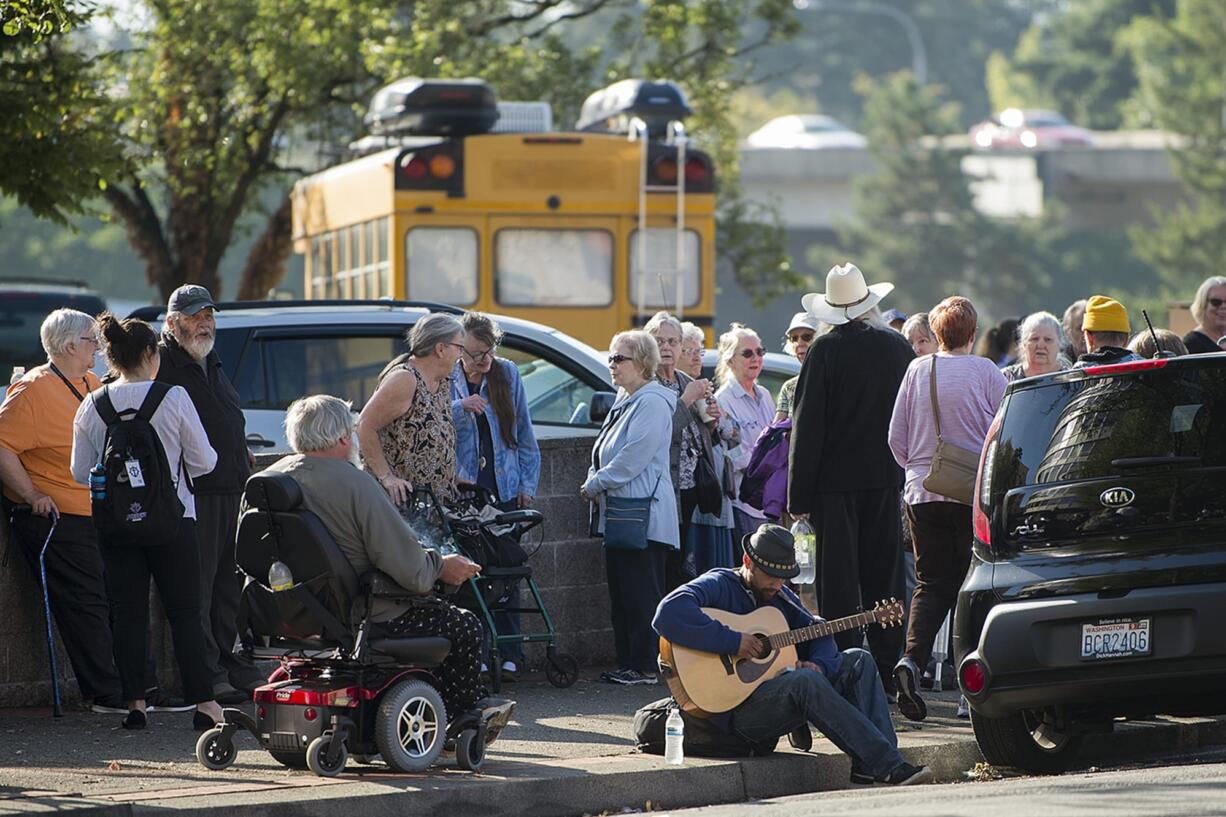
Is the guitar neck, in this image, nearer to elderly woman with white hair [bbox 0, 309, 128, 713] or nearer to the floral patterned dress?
the floral patterned dress

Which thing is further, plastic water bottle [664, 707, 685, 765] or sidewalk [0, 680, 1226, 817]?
plastic water bottle [664, 707, 685, 765]

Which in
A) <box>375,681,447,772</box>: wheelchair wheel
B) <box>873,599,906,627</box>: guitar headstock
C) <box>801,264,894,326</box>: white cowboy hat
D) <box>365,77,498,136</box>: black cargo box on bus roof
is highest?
<box>365,77,498,136</box>: black cargo box on bus roof

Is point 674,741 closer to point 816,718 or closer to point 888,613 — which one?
point 816,718

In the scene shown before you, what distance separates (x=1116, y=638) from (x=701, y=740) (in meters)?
1.63

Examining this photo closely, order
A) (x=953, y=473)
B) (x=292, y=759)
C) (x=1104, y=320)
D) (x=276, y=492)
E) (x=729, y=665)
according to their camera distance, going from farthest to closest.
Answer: (x=1104, y=320), (x=953, y=473), (x=729, y=665), (x=292, y=759), (x=276, y=492)

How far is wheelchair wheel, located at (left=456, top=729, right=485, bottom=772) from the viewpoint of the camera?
8188mm

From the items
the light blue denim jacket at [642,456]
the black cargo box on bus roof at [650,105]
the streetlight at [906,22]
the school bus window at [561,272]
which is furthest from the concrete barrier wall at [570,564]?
the streetlight at [906,22]

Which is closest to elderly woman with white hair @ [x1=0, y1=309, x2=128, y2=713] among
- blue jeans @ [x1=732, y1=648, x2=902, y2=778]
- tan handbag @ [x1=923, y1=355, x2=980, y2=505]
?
blue jeans @ [x1=732, y1=648, x2=902, y2=778]

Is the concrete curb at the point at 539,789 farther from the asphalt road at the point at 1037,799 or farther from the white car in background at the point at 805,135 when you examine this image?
the white car in background at the point at 805,135

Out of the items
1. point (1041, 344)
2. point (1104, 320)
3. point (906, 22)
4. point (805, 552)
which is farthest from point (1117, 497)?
point (906, 22)

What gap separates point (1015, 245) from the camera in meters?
84.3

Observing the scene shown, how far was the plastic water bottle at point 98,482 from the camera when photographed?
905 cm

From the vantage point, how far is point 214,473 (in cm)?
973

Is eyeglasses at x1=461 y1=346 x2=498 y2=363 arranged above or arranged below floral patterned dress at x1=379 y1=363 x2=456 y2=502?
above
